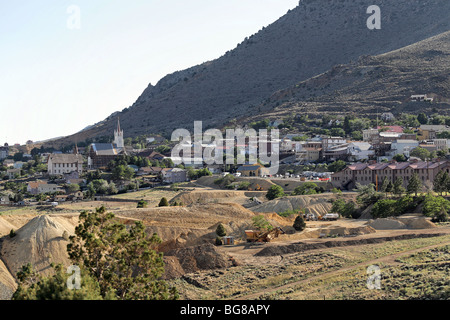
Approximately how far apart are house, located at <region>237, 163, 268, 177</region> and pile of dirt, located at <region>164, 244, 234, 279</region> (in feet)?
188

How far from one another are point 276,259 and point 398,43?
16686cm

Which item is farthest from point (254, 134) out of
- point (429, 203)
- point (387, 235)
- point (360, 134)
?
point (387, 235)

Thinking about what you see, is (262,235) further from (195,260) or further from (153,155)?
(153,155)

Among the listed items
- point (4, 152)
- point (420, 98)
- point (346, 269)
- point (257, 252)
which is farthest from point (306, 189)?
point (4, 152)

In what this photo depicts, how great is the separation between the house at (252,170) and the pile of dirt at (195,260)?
57.2m

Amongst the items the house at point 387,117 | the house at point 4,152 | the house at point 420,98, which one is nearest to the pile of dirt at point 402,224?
the house at point 387,117

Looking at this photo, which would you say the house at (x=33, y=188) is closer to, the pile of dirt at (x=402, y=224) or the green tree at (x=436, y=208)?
the pile of dirt at (x=402, y=224)

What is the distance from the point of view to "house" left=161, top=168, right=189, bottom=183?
98412mm

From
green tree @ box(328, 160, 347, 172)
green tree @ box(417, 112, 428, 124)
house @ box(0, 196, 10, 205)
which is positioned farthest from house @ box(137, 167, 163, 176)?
green tree @ box(417, 112, 428, 124)

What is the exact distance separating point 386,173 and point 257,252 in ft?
128

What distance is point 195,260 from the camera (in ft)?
123

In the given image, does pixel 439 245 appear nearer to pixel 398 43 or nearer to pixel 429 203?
pixel 429 203

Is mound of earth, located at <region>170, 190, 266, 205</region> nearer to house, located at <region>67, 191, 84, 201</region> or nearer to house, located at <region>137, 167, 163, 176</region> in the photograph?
house, located at <region>67, 191, 84, 201</region>

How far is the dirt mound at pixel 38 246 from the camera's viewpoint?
34.2 m
